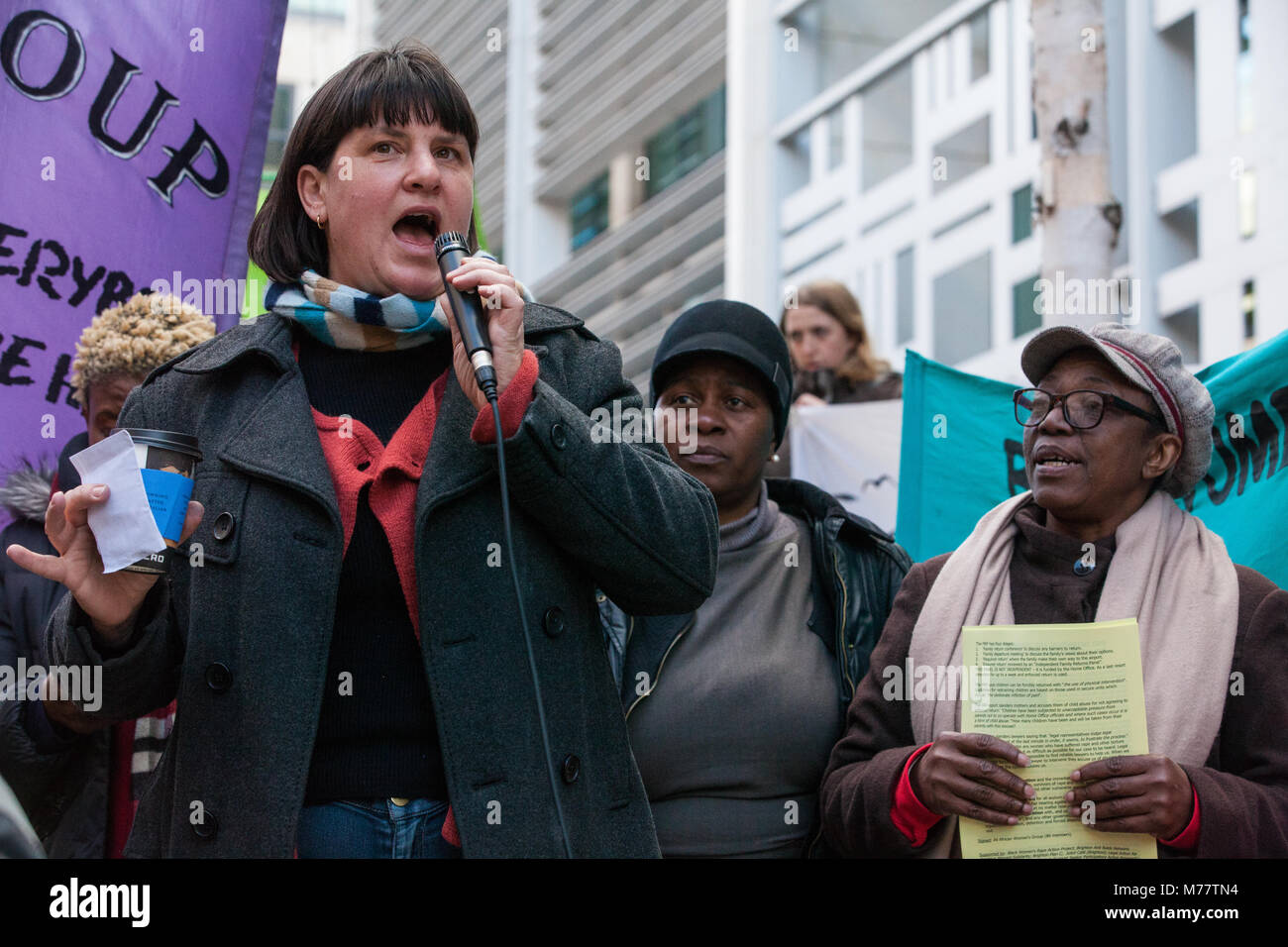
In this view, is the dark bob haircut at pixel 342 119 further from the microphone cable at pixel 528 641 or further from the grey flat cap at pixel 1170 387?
the grey flat cap at pixel 1170 387

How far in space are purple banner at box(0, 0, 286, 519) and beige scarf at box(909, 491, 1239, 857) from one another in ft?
6.99

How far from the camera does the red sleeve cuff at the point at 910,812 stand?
10.5ft

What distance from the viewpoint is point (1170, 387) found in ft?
11.8

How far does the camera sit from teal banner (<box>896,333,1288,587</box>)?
4242 mm

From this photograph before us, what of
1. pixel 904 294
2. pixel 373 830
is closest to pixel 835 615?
pixel 373 830

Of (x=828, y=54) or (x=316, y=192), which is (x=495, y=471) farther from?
(x=828, y=54)

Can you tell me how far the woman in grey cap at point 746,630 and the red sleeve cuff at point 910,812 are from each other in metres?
0.35

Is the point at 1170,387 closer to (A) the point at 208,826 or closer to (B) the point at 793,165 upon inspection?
(A) the point at 208,826

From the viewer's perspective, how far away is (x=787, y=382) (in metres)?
4.26

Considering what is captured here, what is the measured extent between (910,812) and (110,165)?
2625 mm

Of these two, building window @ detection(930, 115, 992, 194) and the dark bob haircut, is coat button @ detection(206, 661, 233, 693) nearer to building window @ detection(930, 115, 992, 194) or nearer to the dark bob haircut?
the dark bob haircut

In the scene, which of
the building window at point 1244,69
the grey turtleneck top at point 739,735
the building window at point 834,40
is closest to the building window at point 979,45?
the building window at point 1244,69

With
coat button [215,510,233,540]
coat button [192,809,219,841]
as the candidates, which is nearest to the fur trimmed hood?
coat button [215,510,233,540]

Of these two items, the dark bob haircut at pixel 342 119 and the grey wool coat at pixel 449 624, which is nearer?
the grey wool coat at pixel 449 624
